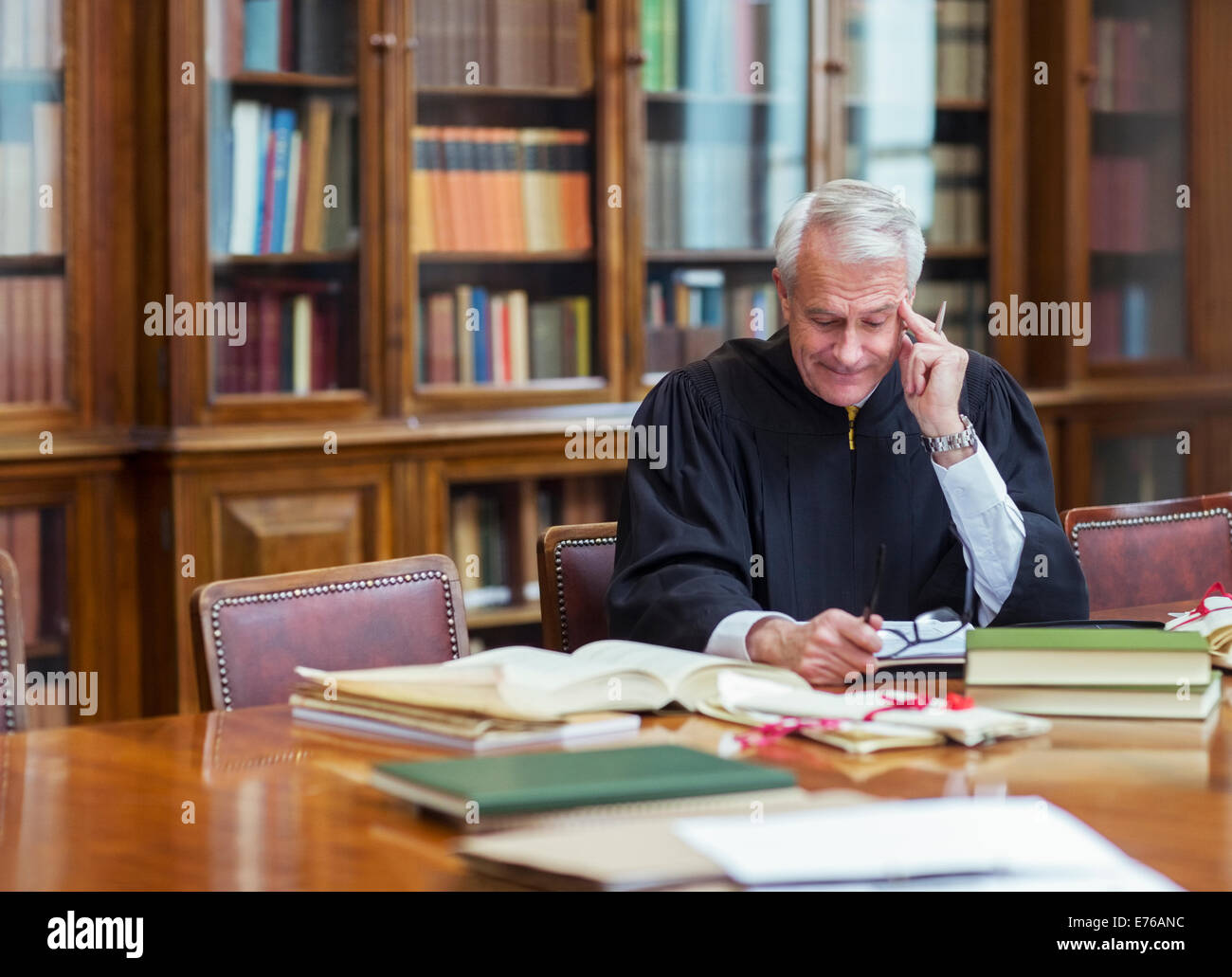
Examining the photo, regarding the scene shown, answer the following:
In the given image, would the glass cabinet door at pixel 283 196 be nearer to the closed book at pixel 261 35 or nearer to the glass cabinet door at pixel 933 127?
the closed book at pixel 261 35

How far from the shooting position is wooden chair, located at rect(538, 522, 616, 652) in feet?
7.96

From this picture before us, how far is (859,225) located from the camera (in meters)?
2.40

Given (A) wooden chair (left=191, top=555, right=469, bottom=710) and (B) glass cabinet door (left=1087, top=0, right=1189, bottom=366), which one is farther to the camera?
(B) glass cabinet door (left=1087, top=0, right=1189, bottom=366)

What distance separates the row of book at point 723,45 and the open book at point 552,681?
281 cm

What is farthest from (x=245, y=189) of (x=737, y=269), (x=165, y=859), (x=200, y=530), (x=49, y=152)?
(x=165, y=859)

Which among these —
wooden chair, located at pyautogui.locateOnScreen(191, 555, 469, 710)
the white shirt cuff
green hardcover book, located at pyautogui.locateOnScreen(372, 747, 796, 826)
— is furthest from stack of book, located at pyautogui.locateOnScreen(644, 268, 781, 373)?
green hardcover book, located at pyautogui.locateOnScreen(372, 747, 796, 826)

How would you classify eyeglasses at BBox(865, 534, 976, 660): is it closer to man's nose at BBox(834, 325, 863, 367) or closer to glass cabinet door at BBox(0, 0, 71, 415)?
man's nose at BBox(834, 325, 863, 367)

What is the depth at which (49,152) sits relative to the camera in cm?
374

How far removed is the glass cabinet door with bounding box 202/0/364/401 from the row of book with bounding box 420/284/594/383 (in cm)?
21

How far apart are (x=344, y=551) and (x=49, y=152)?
112 centimetres

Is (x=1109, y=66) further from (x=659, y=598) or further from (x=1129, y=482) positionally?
(x=659, y=598)

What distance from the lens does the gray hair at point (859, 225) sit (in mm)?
2398

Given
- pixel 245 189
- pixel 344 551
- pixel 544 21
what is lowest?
pixel 344 551

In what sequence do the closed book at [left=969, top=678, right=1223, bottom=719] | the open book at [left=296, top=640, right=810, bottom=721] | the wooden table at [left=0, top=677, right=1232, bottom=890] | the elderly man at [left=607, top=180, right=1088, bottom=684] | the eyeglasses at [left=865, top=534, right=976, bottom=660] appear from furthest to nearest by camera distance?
the elderly man at [left=607, top=180, right=1088, bottom=684], the eyeglasses at [left=865, top=534, right=976, bottom=660], the closed book at [left=969, top=678, right=1223, bottom=719], the open book at [left=296, top=640, right=810, bottom=721], the wooden table at [left=0, top=677, right=1232, bottom=890]
